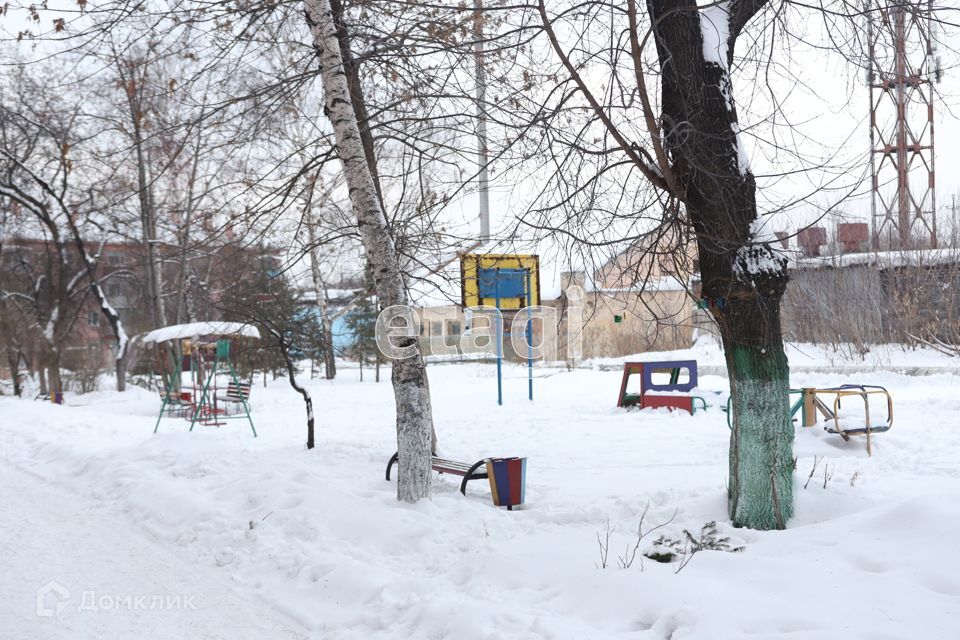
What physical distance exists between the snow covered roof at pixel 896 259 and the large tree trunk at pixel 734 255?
14.5m

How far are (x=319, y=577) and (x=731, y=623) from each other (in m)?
2.74

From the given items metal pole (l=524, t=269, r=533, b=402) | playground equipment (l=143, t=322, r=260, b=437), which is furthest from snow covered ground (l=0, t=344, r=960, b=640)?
metal pole (l=524, t=269, r=533, b=402)

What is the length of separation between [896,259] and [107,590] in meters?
20.4

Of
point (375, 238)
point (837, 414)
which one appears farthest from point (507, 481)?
point (837, 414)

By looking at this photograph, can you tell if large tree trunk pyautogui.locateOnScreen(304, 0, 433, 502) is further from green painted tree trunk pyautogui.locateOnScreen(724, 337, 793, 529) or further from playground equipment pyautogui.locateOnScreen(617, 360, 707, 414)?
playground equipment pyautogui.locateOnScreen(617, 360, 707, 414)

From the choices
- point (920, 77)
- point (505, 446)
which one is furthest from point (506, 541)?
point (505, 446)

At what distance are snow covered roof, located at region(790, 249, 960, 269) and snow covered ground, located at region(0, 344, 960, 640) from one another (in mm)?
9978

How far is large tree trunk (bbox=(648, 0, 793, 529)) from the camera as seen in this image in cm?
532

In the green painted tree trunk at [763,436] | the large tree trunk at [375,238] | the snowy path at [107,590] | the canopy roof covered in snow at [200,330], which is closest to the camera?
the snowy path at [107,590]

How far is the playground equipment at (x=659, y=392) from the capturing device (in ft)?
44.4

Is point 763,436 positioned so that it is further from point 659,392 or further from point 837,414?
point 659,392

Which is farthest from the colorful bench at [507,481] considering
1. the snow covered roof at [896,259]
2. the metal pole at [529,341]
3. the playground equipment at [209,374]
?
the snow covered roof at [896,259]

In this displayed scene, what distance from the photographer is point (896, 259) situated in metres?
20.0

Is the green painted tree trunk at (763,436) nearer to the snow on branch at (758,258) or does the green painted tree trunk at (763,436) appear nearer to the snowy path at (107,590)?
the snow on branch at (758,258)
